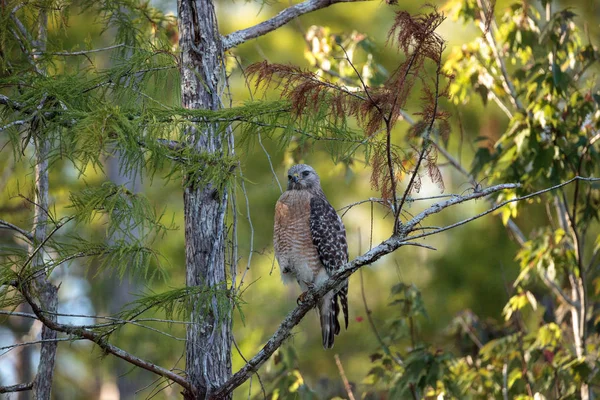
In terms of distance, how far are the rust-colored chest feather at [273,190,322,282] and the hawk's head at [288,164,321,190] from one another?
86mm

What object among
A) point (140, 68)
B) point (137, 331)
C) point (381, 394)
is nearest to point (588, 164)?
point (381, 394)

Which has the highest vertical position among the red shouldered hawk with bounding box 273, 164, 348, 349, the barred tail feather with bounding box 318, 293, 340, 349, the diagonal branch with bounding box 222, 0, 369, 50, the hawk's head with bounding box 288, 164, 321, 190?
the diagonal branch with bounding box 222, 0, 369, 50

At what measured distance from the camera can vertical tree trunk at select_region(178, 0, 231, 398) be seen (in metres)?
4.05

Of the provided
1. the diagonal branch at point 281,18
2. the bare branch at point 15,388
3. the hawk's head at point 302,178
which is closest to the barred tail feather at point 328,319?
the hawk's head at point 302,178

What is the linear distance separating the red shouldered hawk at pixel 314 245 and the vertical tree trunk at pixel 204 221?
1.59 m

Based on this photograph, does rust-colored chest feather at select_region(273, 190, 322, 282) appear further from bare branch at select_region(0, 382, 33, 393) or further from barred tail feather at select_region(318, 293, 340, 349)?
bare branch at select_region(0, 382, 33, 393)

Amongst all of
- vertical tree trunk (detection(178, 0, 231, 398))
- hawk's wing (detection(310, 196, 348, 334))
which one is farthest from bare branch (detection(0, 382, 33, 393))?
hawk's wing (detection(310, 196, 348, 334))

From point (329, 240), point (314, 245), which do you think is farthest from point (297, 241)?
point (329, 240)

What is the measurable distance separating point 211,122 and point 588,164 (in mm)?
3346

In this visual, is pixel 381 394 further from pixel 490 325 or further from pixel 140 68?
pixel 140 68

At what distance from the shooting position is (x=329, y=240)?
5.75 meters

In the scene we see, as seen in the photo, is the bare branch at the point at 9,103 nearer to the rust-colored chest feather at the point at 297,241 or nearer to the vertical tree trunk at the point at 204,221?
the vertical tree trunk at the point at 204,221

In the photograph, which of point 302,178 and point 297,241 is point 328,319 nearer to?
point 297,241

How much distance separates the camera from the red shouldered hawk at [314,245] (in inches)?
226
